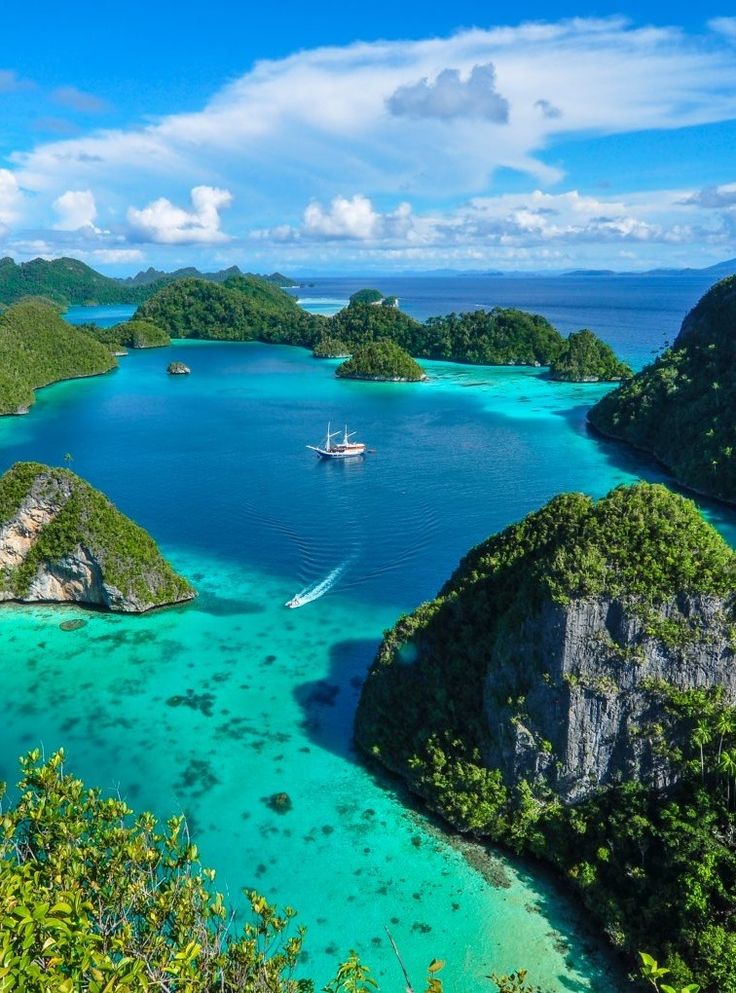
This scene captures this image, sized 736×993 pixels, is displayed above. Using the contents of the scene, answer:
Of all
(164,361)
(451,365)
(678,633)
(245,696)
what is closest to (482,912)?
(678,633)

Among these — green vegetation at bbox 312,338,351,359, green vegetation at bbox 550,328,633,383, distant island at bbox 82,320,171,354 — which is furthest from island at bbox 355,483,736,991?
distant island at bbox 82,320,171,354

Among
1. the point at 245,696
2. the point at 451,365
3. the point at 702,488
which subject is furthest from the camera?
the point at 451,365

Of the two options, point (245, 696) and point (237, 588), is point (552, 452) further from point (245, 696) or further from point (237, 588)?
point (245, 696)

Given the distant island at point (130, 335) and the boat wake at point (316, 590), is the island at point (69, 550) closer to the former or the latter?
the boat wake at point (316, 590)

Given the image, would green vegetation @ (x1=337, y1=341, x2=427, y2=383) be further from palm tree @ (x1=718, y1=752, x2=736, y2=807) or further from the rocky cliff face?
palm tree @ (x1=718, y1=752, x2=736, y2=807)

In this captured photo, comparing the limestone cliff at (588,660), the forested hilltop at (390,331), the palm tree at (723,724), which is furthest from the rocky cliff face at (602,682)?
the forested hilltop at (390,331)

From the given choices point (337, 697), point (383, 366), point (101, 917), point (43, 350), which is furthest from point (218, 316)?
point (101, 917)

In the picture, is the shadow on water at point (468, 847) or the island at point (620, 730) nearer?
the shadow on water at point (468, 847)

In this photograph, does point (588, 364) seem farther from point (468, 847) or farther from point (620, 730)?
point (468, 847)
